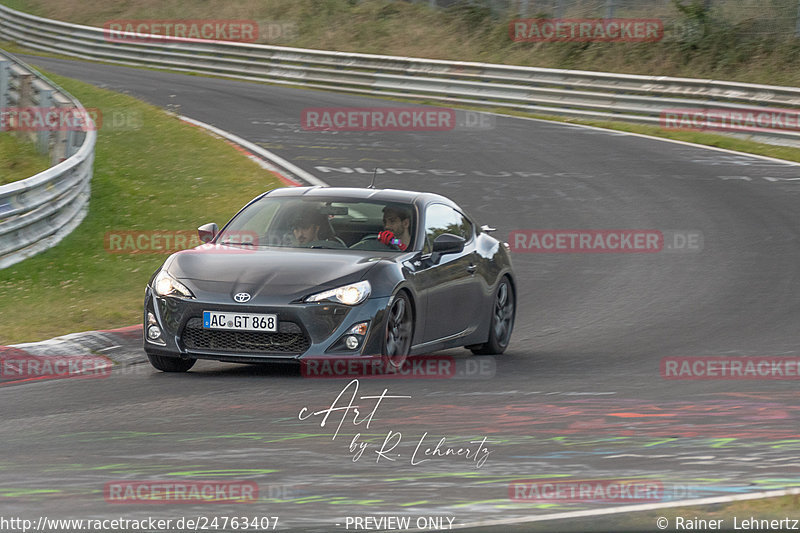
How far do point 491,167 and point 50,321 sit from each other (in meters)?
12.1

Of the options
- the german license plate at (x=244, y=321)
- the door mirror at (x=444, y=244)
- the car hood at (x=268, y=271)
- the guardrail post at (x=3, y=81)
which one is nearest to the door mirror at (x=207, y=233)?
the car hood at (x=268, y=271)

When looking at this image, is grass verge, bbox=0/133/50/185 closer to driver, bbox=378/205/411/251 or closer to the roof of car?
the roof of car

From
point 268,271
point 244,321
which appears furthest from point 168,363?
point 268,271

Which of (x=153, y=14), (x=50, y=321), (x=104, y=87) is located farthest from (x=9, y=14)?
(x=50, y=321)

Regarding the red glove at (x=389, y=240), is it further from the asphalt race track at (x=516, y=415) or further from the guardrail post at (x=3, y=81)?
the guardrail post at (x=3, y=81)

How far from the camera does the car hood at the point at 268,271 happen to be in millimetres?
9352

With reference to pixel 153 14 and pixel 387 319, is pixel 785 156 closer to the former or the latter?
pixel 387 319

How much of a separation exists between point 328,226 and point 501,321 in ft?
6.16

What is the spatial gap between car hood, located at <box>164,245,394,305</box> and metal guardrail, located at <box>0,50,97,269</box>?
15.4 ft

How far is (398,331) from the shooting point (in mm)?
9789

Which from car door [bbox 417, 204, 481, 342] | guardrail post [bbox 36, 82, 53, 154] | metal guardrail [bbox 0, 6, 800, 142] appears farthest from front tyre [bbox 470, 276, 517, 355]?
metal guardrail [bbox 0, 6, 800, 142]

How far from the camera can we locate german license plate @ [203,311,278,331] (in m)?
9.27

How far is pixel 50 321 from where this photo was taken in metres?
11.9

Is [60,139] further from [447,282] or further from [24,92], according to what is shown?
[447,282]
